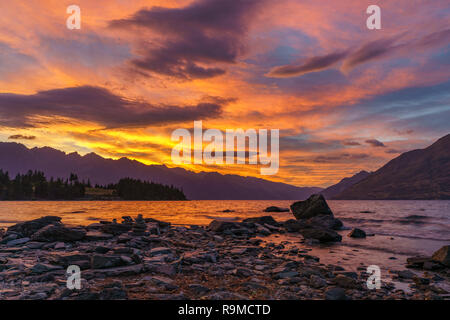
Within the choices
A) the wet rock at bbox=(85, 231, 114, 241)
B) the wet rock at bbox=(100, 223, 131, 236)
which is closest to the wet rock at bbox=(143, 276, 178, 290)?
the wet rock at bbox=(85, 231, 114, 241)

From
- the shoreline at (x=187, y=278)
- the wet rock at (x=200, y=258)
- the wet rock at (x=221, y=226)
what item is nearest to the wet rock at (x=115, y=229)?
the shoreline at (x=187, y=278)

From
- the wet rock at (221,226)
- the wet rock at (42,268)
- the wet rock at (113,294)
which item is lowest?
the wet rock at (221,226)

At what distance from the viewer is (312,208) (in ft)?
129

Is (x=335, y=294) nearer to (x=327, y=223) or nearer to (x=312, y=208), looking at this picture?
(x=327, y=223)

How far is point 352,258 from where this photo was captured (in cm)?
1509

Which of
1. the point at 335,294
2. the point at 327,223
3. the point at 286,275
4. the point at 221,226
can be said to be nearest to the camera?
the point at 335,294

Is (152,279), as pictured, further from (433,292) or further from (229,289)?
(433,292)

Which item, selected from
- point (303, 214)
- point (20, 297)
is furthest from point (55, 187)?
point (20, 297)

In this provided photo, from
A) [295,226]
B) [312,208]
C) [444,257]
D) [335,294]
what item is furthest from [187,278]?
[312,208]

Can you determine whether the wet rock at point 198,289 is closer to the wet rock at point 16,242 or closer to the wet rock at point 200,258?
the wet rock at point 200,258

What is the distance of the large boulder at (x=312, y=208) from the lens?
38969 mm

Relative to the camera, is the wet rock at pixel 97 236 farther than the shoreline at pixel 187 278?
Yes

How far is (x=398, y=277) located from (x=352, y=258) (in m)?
4.18

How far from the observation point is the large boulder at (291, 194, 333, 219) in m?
39.0
